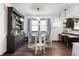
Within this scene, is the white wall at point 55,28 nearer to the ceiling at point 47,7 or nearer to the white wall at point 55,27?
the white wall at point 55,27

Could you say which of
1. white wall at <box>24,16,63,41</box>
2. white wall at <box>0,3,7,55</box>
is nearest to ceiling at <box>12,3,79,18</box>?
white wall at <box>0,3,7,55</box>

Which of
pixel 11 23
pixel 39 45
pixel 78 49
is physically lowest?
pixel 39 45

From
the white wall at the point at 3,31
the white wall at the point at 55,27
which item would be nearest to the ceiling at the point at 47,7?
the white wall at the point at 3,31

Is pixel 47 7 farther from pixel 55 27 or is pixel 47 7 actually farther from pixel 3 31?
pixel 55 27

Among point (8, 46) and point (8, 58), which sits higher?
point (8, 58)

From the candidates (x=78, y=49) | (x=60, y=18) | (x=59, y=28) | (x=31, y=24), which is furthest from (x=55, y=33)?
(x=78, y=49)

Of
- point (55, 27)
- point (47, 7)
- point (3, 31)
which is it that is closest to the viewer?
point (3, 31)

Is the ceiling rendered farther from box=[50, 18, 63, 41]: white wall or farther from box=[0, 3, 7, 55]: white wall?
box=[50, 18, 63, 41]: white wall

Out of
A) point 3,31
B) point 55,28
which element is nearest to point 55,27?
point 55,28

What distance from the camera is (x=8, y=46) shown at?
529cm

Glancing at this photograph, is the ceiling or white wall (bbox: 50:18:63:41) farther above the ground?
the ceiling

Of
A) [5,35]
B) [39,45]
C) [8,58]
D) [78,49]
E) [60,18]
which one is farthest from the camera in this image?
[60,18]

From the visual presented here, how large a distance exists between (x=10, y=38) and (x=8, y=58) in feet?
13.5

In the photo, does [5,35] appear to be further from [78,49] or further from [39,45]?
[78,49]
